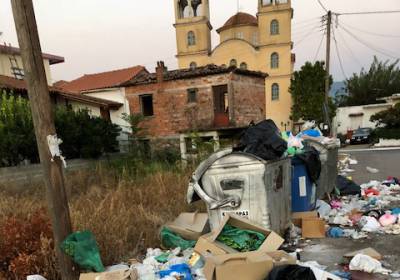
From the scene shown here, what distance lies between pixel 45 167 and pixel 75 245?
0.78 metres

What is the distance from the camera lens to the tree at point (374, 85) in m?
34.7

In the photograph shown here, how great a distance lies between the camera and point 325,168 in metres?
5.82

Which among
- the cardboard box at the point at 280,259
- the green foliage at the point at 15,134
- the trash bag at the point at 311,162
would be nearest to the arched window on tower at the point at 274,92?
the green foliage at the point at 15,134

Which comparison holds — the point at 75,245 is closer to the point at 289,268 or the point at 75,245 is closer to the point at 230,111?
the point at 289,268

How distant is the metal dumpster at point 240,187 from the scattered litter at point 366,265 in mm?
961

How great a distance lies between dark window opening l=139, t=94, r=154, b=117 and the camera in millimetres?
20031

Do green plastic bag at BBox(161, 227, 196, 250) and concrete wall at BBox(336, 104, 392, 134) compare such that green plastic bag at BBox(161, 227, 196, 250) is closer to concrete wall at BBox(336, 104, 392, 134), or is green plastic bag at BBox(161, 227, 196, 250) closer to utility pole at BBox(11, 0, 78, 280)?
utility pole at BBox(11, 0, 78, 280)

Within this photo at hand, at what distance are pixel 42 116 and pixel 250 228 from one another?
2436 mm

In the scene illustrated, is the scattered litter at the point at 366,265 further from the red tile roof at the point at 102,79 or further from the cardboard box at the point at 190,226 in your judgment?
the red tile roof at the point at 102,79

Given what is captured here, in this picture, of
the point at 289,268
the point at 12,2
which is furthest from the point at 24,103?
the point at 289,268

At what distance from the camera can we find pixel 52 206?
285 cm

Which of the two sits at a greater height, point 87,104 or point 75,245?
point 87,104

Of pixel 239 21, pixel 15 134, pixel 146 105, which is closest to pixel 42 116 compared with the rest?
pixel 15 134

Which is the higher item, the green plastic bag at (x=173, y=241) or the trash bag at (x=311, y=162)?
the trash bag at (x=311, y=162)
